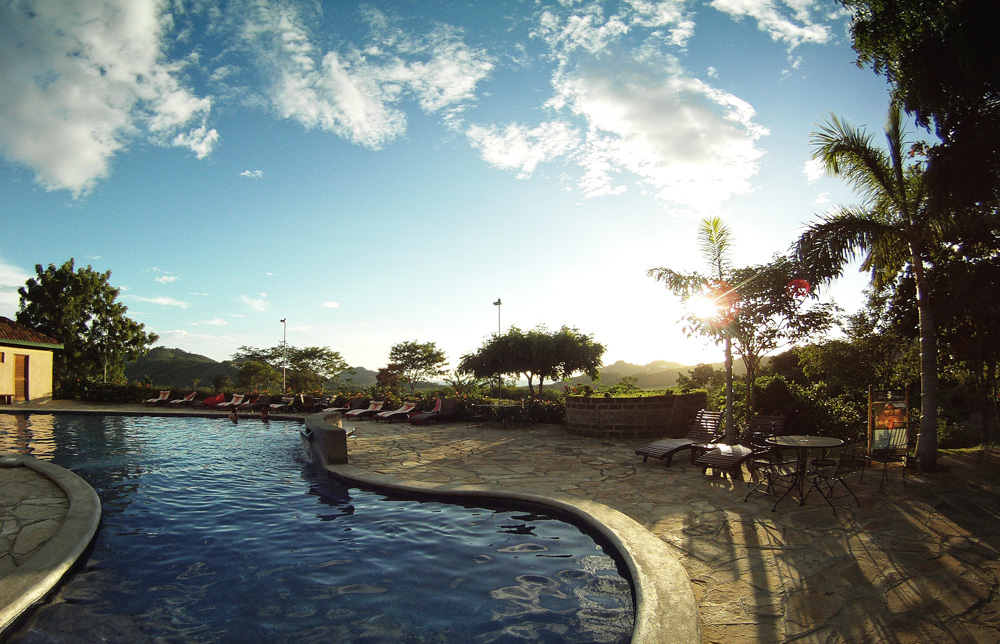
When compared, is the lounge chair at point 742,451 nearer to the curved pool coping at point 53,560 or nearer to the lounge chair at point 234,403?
the curved pool coping at point 53,560

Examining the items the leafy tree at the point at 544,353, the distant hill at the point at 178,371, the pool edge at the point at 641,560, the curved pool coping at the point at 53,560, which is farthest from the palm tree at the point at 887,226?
the distant hill at the point at 178,371

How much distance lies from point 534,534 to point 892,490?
4872 millimetres

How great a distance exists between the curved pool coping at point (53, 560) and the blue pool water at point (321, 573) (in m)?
0.15

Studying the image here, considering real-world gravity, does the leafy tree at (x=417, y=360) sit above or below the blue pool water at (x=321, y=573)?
above

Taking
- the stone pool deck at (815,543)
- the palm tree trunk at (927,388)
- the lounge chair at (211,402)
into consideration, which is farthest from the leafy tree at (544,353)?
the palm tree trunk at (927,388)

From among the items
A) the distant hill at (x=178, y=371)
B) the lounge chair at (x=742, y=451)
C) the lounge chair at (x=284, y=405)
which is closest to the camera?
the lounge chair at (x=742, y=451)

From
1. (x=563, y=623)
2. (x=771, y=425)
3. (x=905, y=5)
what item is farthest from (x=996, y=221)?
(x=563, y=623)

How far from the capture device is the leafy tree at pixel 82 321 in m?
31.7

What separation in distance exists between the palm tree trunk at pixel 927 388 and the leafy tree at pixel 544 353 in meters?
15.7

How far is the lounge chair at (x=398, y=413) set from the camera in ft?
58.8

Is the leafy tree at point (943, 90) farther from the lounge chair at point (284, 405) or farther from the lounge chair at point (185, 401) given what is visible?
the lounge chair at point (185, 401)

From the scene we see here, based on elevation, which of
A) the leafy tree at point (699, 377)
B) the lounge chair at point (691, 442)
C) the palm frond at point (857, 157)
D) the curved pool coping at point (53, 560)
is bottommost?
the curved pool coping at point (53, 560)

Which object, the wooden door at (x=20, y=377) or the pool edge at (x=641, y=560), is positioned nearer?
the pool edge at (x=641, y=560)

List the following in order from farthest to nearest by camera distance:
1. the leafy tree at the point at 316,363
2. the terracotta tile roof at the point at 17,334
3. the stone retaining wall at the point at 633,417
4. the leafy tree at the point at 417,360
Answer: the leafy tree at the point at 316,363
the leafy tree at the point at 417,360
the terracotta tile roof at the point at 17,334
the stone retaining wall at the point at 633,417
